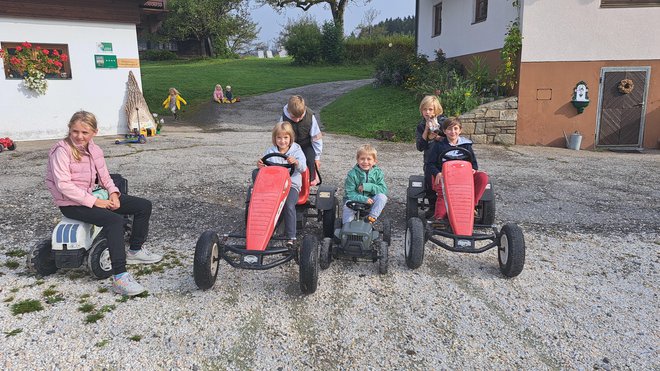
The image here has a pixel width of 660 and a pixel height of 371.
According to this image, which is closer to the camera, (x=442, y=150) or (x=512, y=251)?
(x=512, y=251)

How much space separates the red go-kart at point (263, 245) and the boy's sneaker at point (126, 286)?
1.53ft

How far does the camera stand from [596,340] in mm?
3086

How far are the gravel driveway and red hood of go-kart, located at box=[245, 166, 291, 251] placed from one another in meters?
0.42

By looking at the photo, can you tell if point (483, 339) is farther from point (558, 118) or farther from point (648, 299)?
point (558, 118)

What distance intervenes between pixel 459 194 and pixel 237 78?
2270cm

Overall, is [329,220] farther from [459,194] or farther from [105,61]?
[105,61]

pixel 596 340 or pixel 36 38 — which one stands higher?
pixel 36 38

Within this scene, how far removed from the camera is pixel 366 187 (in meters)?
4.54

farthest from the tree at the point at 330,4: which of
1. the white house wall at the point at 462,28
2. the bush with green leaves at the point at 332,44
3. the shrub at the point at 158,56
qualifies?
the white house wall at the point at 462,28

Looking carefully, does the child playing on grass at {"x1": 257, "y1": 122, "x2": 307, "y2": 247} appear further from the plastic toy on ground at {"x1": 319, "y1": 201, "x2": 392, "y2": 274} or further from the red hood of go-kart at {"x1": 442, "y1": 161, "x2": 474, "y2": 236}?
the red hood of go-kart at {"x1": 442, "y1": 161, "x2": 474, "y2": 236}

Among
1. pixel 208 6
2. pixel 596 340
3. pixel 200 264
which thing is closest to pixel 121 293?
pixel 200 264

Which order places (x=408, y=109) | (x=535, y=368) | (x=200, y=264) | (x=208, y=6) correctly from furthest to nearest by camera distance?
(x=208, y=6)
(x=408, y=109)
(x=200, y=264)
(x=535, y=368)

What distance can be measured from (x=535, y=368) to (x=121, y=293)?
2996 mm

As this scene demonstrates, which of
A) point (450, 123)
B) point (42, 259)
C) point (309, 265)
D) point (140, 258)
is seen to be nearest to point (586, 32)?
point (450, 123)
